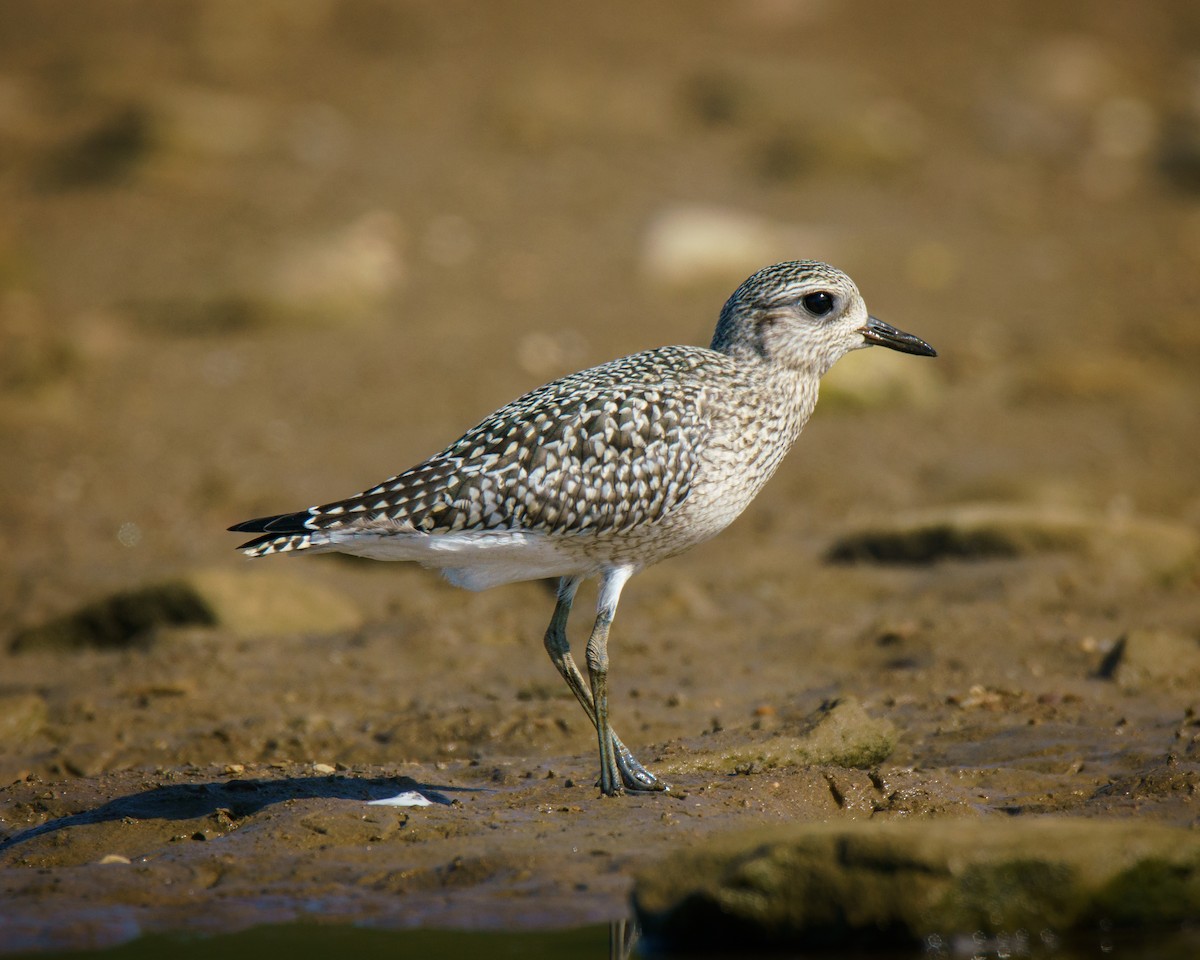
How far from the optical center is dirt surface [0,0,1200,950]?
7230 millimetres

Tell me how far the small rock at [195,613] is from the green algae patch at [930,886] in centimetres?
549

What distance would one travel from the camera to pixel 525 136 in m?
22.3

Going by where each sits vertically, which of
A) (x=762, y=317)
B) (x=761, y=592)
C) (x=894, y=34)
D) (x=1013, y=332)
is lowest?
(x=761, y=592)

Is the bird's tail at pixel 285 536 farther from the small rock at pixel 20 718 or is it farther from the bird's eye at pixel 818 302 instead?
the bird's eye at pixel 818 302

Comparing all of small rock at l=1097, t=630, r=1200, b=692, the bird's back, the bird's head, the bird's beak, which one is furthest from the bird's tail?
small rock at l=1097, t=630, r=1200, b=692

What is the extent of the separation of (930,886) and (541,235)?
14.7 m

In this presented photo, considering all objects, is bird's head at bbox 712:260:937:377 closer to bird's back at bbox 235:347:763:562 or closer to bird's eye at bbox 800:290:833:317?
bird's eye at bbox 800:290:833:317

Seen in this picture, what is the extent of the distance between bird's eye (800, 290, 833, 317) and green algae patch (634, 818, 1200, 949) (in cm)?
329

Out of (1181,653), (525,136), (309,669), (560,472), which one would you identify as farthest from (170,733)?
(525,136)

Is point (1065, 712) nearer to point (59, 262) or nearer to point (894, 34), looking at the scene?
point (59, 262)

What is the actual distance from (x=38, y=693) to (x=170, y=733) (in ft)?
3.91

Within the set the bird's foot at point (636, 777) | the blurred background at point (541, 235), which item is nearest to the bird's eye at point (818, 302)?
the bird's foot at point (636, 777)

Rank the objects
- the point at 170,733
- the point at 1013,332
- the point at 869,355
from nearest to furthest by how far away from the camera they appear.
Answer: the point at 170,733, the point at 869,355, the point at 1013,332

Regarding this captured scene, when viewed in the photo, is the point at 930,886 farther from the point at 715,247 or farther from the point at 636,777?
the point at 715,247
